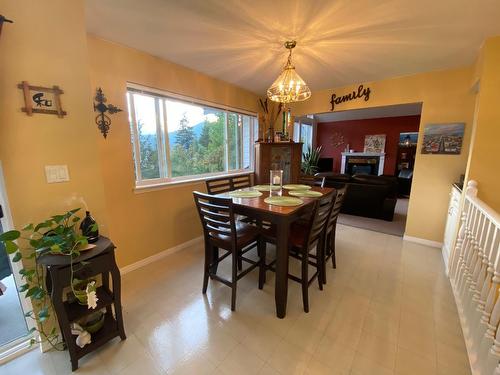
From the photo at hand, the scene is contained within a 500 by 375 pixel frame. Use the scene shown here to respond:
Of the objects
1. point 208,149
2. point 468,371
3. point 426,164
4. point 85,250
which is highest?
point 208,149

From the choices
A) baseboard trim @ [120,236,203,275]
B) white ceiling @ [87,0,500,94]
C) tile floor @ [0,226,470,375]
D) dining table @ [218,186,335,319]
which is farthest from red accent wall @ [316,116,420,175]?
dining table @ [218,186,335,319]

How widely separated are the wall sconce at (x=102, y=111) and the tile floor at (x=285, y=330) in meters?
1.53

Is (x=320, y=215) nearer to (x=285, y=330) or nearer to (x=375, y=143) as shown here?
(x=285, y=330)

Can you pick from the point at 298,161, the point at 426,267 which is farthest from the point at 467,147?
the point at 298,161

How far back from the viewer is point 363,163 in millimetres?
7043

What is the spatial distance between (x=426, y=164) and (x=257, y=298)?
2813mm

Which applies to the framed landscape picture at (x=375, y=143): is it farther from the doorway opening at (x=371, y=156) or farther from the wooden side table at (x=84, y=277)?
the wooden side table at (x=84, y=277)

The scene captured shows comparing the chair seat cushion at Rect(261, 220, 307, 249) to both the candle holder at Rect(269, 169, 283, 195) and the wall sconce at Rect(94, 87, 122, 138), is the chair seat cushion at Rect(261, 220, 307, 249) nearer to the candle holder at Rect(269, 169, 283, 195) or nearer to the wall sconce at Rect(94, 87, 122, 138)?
the candle holder at Rect(269, 169, 283, 195)

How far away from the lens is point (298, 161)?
3.60 meters

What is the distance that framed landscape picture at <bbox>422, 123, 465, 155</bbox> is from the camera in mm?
2635

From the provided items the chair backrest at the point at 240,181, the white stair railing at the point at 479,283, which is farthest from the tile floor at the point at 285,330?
the chair backrest at the point at 240,181

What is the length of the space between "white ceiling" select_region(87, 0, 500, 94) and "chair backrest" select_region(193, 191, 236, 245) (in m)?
1.39

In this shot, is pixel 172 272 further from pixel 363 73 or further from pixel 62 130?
pixel 363 73

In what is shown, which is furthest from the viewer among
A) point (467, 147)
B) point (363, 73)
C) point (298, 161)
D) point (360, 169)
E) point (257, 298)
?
point (360, 169)
